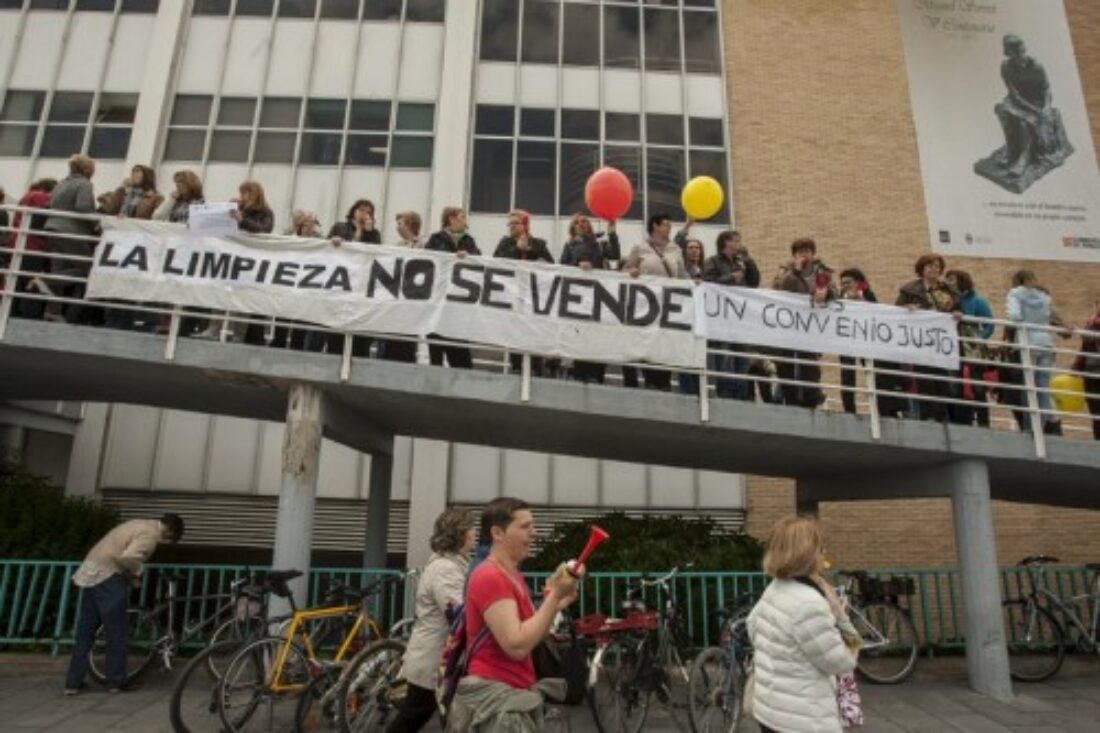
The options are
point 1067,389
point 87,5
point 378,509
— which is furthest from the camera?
point 87,5

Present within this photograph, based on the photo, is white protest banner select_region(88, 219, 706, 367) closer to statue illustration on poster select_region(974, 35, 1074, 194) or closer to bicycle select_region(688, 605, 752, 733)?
bicycle select_region(688, 605, 752, 733)

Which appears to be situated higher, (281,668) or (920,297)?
(920,297)

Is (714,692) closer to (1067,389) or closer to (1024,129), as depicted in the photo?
(1067,389)

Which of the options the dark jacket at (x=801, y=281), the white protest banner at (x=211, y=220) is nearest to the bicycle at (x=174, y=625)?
the white protest banner at (x=211, y=220)

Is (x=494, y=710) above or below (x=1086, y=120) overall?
below

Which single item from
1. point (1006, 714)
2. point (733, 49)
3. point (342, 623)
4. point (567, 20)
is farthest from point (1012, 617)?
point (567, 20)

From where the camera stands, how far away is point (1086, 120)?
1731 centimetres

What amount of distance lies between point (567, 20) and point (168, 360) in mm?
12567

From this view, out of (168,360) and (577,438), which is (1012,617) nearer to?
(577,438)

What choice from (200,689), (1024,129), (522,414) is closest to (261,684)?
(200,689)

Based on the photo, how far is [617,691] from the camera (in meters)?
6.38

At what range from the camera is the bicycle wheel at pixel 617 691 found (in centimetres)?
630

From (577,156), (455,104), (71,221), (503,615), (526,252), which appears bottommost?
(503,615)

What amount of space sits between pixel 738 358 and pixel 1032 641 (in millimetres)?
4733
